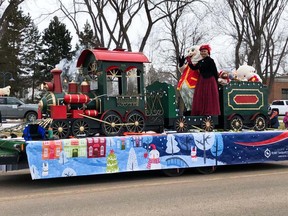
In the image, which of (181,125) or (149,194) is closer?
(149,194)

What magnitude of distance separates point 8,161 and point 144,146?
2.82 metres

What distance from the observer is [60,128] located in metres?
9.39

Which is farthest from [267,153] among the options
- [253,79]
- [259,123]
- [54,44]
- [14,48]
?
[14,48]

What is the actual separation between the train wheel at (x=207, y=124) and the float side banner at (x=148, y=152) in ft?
3.67

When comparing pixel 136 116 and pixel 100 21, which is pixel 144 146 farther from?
pixel 100 21

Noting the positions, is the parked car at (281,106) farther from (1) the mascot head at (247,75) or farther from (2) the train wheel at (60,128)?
(2) the train wheel at (60,128)

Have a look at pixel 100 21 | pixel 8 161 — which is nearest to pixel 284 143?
→ pixel 8 161

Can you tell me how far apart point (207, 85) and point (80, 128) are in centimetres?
376

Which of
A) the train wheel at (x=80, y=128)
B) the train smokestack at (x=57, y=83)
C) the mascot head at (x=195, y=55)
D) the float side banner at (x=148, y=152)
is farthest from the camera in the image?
the mascot head at (x=195, y=55)

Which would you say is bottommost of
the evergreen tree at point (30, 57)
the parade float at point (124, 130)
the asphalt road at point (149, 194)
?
the asphalt road at point (149, 194)

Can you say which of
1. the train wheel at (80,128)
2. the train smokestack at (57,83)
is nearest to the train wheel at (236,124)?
the train wheel at (80,128)

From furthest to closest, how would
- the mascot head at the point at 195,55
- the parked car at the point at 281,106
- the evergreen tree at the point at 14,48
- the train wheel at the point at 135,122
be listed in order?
1. the evergreen tree at the point at 14,48
2. the parked car at the point at 281,106
3. the mascot head at the point at 195,55
4. the train wheel at the point at 135,122

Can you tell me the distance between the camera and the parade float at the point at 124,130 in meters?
8.48

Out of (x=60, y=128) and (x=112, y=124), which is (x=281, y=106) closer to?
(x=112, y=124)
